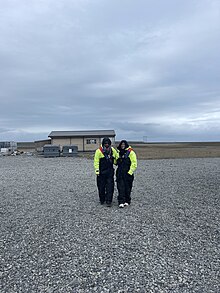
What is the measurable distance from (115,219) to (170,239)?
1.75 m

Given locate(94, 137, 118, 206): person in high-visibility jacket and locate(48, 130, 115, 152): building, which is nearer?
locate(94, 137, 118, 206): person in high-visibility jacket

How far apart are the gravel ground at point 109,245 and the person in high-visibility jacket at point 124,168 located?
0.58 m

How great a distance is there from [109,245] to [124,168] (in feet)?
10.2

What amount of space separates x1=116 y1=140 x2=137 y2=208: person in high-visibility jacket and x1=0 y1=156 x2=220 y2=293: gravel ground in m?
0.58

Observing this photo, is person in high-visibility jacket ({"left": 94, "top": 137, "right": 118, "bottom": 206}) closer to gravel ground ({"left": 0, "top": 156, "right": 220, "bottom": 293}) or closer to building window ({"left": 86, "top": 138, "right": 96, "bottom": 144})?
gravel ground ({"left": 0, "top": 156, "right": 220, "bottom": 293})

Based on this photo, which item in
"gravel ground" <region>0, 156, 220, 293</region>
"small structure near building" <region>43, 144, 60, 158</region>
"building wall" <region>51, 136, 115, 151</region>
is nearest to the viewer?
"gravel ground" <region>0, 156, 220, 293</region>

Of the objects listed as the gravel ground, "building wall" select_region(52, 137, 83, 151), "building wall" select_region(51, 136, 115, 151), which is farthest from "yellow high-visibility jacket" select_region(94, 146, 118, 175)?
"building wall" select_region(52, 137, 83, 151)

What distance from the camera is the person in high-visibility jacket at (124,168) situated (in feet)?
24.7

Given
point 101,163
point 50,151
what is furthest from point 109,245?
point 50,151

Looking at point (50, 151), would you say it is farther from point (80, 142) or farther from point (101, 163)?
point (101, 163)

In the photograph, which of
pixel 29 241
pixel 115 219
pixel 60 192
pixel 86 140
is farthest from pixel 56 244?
pixel 86 140

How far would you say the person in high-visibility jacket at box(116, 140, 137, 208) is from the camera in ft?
24.7

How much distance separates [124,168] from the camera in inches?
300

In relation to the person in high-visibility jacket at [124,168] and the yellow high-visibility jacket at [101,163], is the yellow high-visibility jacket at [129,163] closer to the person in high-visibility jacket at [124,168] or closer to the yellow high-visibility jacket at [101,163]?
the person in high-visibility jacket at [124,168]
